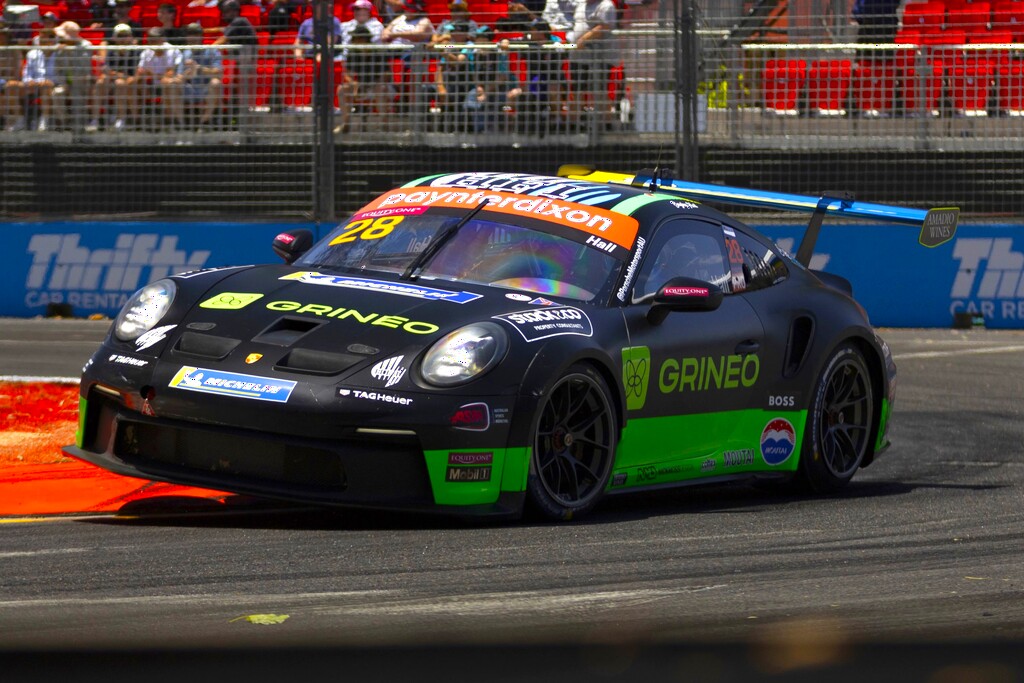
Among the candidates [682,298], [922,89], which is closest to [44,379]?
[682,298]

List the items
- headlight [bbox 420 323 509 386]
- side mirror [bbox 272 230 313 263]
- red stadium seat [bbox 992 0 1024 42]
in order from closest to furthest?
headlight [bbox 420 323 509 386], side mirror [bbox 272 230 313 263], red stadium seat [bbox 992 0 1024 42]

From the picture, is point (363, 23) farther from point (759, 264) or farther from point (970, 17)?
point (759, 264)

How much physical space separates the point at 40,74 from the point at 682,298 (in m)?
9.83

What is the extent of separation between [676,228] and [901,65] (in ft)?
25.1

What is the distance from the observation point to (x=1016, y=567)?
A: 18.7ft

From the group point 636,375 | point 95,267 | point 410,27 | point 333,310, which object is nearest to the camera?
point 333,310

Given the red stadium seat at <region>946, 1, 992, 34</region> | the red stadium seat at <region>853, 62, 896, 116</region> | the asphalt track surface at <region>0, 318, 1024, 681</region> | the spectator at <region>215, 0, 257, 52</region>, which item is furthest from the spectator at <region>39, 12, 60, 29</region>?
the asphalt track surface at <region>0, 318, 1024, 681</region>

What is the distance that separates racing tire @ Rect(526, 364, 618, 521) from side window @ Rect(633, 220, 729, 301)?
0.71m

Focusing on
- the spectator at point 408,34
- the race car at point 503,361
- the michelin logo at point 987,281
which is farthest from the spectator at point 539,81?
the race car at point 503,361

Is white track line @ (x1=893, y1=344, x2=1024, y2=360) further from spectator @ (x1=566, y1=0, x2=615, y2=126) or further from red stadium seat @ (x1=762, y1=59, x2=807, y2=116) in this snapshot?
spectator @ (x1=566, y1=0, x2=615, y2=126)

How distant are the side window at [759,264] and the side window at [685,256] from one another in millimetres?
149

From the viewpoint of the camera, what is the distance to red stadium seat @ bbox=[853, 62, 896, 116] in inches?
561

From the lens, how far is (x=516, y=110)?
580 inches

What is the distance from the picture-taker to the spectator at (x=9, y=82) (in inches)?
588
